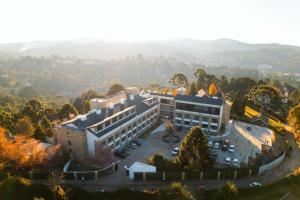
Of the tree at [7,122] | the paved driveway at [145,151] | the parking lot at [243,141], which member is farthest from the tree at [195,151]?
the tree at [7,122]

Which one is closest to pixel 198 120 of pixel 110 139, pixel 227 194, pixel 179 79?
pixel 110 139

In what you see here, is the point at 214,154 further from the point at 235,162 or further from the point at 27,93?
the point at 27,93

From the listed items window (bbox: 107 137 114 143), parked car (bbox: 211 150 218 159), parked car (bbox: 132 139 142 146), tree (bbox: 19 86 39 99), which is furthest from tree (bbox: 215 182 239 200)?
tree (bbox: 19 86 39 99)

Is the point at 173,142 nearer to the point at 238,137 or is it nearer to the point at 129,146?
the point at 129,146

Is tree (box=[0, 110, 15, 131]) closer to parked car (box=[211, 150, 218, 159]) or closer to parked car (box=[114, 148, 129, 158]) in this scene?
parked car (box=[114, 148, 129, 158])

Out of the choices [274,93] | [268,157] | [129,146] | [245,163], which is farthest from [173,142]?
[274,93]

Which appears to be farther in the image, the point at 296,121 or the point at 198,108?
the point at 198,108

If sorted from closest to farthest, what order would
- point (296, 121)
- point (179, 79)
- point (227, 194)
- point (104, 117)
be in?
point (227, 194)
point (104, 117)
point (296, 121)
point (179, 79)
